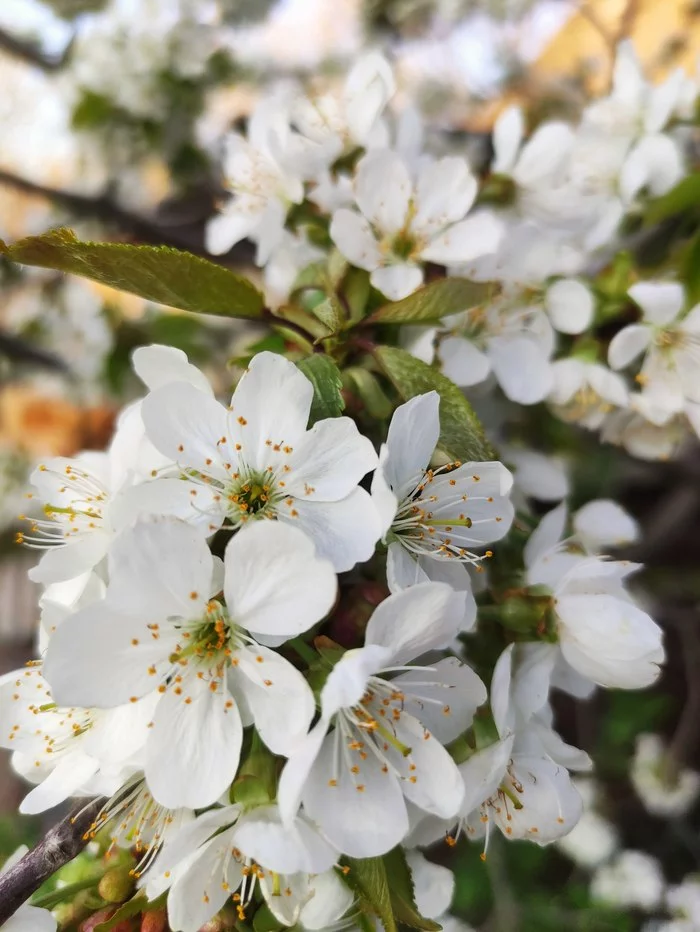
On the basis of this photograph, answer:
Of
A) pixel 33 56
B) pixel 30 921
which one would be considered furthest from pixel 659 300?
pixel 33 56

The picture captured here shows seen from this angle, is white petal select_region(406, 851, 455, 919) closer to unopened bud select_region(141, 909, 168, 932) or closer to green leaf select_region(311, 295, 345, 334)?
unopened bud select_region(141, 909, 168, 932)

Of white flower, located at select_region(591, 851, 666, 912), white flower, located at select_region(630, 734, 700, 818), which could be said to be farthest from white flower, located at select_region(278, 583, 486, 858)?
white flower, located at select_region(630, 734, 700, 818)

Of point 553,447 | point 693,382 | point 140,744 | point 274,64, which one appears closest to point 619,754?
point 553,447

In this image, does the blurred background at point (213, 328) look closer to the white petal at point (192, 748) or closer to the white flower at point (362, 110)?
the white flower at point (362, 110)

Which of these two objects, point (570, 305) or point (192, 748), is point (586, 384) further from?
point (192, 748)

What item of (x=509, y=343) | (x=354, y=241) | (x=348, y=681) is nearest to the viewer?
(x=348, y=681)

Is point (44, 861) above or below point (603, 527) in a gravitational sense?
below

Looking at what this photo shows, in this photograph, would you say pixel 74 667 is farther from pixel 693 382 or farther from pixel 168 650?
pixel 693 382

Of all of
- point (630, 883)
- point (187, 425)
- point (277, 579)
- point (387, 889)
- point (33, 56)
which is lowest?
point (630, 883)
